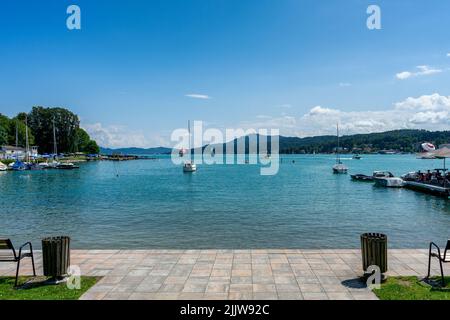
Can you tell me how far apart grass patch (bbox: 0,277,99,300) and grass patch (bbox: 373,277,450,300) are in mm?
6553

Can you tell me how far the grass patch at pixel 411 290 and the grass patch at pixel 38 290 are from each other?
6.55 meters

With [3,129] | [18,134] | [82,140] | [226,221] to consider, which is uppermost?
[3,129]

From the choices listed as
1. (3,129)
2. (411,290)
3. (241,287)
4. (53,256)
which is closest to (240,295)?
(241,287)

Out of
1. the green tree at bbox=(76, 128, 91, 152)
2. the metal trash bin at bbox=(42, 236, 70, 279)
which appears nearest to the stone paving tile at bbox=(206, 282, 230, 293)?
the metal trash bin at bbox=(42, 236, 70, 279)

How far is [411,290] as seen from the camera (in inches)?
324

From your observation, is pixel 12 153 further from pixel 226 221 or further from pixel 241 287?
pixel 241 287

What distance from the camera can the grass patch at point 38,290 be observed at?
805cm

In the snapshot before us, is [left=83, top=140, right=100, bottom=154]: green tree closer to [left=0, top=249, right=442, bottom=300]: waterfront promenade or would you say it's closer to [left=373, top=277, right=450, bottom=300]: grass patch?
[left=0, top=249, right=442, bottom=300]: waterfront promenade

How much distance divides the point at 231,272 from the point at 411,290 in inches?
165

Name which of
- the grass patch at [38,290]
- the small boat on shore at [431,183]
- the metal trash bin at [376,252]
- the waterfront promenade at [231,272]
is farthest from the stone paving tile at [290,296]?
the small boat on shore at [431,183]

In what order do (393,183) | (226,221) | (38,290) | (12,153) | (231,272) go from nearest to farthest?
(38,290) → (231,272) → (226,221) → (393,183) → (12,153)

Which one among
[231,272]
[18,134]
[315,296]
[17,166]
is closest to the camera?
[315,296]

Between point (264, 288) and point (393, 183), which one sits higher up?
point (264, 288)

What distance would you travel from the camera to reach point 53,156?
129000 mm
